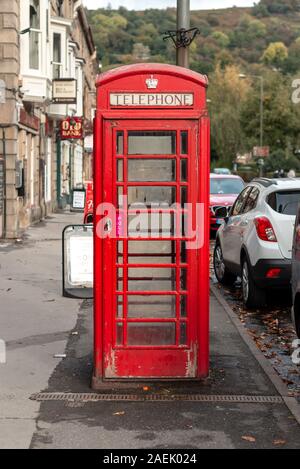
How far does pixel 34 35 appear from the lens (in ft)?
75.0

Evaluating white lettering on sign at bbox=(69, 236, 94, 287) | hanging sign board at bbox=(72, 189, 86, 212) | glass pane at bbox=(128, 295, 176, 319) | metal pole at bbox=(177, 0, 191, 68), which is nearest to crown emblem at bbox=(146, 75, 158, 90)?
glass pane at bbox=(128, 295, 176, 319)

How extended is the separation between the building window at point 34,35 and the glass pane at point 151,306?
1643cm

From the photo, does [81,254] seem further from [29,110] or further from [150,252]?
[29,110]

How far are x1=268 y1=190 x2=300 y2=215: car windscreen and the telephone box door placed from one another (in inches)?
164

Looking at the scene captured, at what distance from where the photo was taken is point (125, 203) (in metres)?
6.89

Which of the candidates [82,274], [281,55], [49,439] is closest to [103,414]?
[49,439]

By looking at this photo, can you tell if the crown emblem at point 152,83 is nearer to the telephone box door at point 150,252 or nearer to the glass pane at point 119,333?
the telephone box door at point 150,252

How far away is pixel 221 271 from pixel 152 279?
22.9 ft

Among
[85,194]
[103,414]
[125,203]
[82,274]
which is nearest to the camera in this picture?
[103,414]

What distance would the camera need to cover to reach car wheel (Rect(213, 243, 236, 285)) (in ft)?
45.1

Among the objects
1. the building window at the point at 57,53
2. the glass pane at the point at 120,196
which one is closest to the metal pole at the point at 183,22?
the glass pane at the point at 120,196

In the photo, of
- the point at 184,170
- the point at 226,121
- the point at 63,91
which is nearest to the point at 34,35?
the point at 63,91
